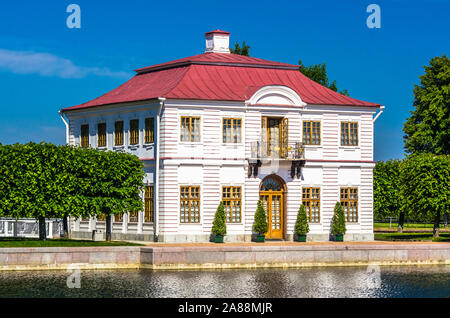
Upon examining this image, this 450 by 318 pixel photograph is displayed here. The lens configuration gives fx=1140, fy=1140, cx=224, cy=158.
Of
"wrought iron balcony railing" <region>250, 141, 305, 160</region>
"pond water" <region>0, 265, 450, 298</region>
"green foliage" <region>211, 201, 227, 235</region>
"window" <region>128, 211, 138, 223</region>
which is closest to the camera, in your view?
"pond water" <region>0, 265, 450, 298</region>

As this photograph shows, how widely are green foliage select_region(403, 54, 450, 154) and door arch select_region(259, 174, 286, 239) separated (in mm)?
26020

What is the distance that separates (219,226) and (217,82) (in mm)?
8977

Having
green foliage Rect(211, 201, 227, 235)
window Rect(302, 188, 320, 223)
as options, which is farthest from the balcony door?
green foliage Rect(211, 201, 227, 235)

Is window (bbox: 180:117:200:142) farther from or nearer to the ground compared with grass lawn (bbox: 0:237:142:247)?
farther from the ground

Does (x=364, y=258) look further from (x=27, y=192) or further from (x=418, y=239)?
(x=27, y=192)

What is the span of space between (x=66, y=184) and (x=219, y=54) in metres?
14.6

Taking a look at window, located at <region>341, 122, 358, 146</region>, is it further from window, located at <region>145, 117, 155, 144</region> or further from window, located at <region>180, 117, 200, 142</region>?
window, located at <region>145, 117, 155, 144</region>

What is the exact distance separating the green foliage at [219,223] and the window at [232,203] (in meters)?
1.42

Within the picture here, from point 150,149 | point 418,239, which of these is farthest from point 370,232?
point 150,149

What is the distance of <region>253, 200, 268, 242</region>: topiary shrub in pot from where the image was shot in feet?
205

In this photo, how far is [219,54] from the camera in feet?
228

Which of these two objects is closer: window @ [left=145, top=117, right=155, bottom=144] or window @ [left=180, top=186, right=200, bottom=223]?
window @ [left=180, top=186, right=200, bottom=223]

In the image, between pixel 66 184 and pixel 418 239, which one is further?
pixel 418 239
